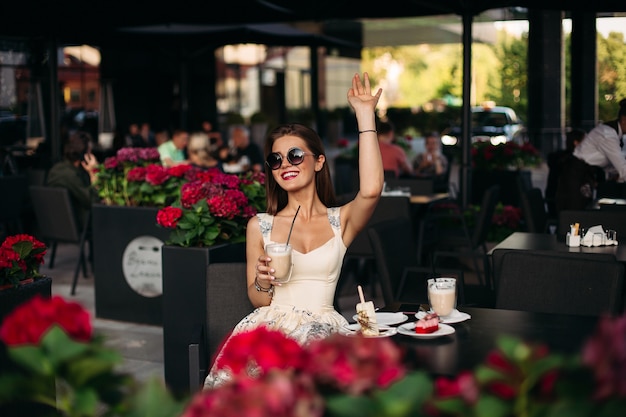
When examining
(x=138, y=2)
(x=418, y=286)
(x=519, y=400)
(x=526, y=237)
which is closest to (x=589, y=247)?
(x=526, y=237)

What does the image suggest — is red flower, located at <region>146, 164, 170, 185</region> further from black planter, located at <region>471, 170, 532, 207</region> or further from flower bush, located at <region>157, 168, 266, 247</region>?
black planter, located at <region>471, 170, 532, 207</region>

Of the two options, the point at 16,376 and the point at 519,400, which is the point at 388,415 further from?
the point at 16,376

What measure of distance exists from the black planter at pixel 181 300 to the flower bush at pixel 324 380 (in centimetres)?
378

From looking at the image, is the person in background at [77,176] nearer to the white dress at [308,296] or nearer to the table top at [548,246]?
the table top at [548,246]

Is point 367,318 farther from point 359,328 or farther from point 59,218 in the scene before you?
point 59,218

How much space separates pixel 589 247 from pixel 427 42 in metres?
16.2

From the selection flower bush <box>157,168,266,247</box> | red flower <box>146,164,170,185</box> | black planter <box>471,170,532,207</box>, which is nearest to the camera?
flower bush <box>157,168,266,247</box>

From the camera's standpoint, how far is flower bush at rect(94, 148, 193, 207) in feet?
21.0

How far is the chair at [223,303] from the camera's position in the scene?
150 inches

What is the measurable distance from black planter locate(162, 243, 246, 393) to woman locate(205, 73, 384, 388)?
1615mm

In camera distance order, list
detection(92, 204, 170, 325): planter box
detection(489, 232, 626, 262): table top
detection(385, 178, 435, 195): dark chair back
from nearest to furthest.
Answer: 1. detection(489, 232, 626, 262): table top
2. detection(92, 204, 170, 325): planter box
3. detection(385, 178, 435, 195): dark chair back

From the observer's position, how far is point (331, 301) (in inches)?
136

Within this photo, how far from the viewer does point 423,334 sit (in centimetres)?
287

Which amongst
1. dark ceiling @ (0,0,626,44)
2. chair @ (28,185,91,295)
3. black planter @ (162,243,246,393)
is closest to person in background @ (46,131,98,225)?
chair @ (28,185,91,295)
